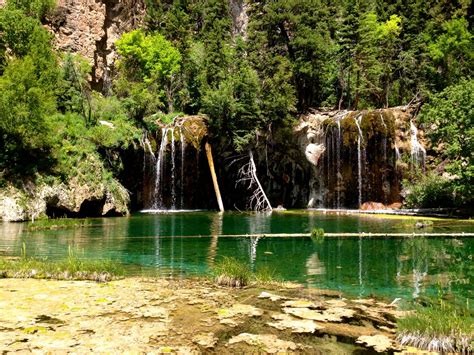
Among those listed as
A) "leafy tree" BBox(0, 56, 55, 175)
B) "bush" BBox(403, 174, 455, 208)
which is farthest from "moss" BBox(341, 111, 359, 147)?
"leafy tree" BBox(0, 56, 55, 175)

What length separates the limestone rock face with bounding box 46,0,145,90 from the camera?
47781 mm

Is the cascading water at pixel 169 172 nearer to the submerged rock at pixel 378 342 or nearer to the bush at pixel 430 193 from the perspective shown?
the bush at pixel 430 193

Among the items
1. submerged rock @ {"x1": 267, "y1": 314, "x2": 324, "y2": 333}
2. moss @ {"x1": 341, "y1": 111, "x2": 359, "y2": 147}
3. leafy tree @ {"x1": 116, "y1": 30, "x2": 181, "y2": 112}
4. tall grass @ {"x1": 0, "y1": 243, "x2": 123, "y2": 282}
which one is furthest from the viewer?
leafy tree @ {"x1": 116, "y1": 30, "x2": 181, "y2": 112}

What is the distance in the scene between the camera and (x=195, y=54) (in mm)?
44875

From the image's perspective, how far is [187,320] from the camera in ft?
24.2

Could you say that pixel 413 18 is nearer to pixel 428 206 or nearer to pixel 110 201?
pixel 428 206

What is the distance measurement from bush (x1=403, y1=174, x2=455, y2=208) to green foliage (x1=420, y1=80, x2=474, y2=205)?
1.37 metres

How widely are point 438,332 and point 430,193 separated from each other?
23.9m

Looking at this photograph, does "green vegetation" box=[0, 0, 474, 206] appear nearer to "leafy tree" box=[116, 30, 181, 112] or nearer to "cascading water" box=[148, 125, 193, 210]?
"leafy tree" box=[116, 30, 181, 112]

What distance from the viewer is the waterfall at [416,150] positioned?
1305 inches

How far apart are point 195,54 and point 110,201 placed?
19629 millimetres

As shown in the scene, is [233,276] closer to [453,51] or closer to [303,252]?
[303,252]

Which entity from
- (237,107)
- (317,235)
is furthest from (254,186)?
(317,235)

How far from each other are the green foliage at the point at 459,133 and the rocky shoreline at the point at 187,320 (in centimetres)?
1871
